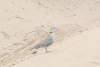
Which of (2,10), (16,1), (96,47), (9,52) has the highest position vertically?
(16,1)

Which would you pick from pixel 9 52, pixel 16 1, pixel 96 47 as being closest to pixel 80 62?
pixel 96 47

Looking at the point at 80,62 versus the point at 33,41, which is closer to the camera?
the point at 80,62

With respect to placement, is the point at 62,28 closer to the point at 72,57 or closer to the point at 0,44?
the point at 0,44

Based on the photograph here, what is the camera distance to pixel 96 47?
4.91 metres

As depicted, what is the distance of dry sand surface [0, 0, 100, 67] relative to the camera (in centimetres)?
457

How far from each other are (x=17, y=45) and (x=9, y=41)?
0.71 meters

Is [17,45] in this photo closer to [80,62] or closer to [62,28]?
[62,28]

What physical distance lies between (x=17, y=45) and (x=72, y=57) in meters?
4.62

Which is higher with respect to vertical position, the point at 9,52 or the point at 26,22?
the point at 26,22

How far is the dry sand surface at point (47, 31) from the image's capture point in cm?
457

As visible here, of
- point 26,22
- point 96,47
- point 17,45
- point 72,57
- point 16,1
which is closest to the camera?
point 72,57

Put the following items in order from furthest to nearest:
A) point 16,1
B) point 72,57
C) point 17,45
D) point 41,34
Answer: point 16,1, point 41,34, point 17,45, point 72,57

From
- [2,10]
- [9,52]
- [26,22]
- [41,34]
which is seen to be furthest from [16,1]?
[9,52]

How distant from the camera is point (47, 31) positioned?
959cm
